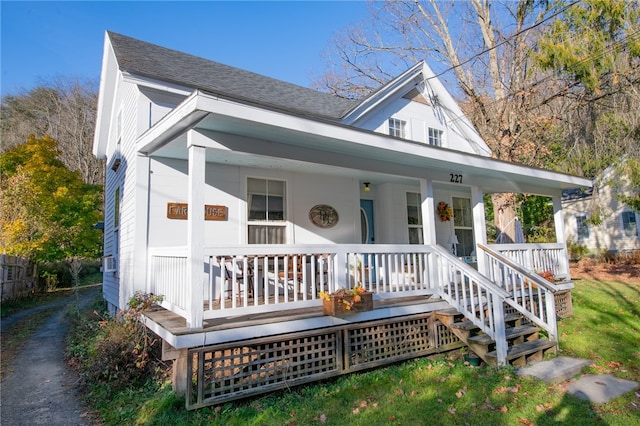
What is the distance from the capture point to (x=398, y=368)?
4.95 metres

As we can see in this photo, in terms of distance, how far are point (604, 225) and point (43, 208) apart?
2615 cm

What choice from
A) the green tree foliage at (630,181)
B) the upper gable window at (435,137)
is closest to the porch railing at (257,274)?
the upper gable window at (435,137)

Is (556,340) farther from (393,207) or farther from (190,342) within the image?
(190,342)

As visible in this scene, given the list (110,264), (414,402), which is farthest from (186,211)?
(414,402)

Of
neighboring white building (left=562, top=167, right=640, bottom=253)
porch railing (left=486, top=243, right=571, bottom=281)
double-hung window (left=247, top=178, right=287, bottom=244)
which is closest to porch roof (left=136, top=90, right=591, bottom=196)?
double-hung window (left=247, top=178, right=287, bottom=244)

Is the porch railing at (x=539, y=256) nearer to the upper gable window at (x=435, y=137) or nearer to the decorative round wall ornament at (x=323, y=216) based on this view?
the decorative round wall ornament at (x=323, y=216)

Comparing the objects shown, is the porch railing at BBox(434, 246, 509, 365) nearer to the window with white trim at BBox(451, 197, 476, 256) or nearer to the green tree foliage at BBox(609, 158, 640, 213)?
the window with white trim at BBox(451, 197, 476, 256)

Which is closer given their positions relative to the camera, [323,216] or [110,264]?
[323,216]

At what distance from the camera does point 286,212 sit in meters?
7.20

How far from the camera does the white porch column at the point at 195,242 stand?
3.89m

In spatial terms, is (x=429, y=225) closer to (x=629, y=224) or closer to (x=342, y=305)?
(x=342, y=305)

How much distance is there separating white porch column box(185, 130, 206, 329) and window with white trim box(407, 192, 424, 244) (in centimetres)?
611

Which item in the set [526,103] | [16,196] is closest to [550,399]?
[526,103]

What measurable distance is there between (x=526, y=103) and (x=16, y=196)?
1862 cm
